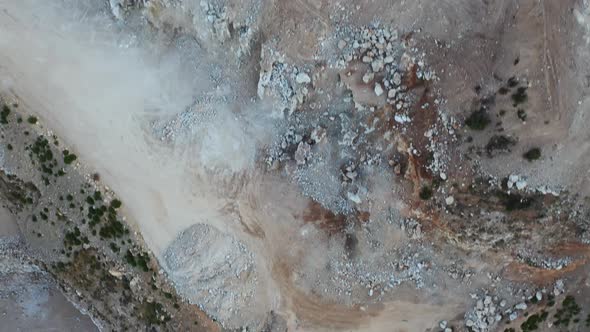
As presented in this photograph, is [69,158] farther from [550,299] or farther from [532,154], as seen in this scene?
[550,299]

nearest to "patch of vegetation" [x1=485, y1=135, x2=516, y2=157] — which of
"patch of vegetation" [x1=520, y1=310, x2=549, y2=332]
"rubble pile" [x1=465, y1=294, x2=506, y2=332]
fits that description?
"rubble pile" [x1=465, y1=294, x2=506, y2=332]

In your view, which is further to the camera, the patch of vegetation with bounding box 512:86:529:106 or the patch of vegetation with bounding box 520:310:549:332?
the patch of vegetation with bounding box 520:310:549:332

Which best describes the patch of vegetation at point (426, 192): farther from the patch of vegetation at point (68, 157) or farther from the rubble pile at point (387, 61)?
the patch of vegetation at point (68, 157)

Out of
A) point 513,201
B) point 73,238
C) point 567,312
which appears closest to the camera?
point 513,201

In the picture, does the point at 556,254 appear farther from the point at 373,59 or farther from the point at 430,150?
the point at 373,59

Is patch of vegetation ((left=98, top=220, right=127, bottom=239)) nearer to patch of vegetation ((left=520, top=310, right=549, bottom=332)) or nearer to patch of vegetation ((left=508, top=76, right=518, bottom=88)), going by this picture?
patch of vegetation ((left=508, top=76, right=518, bottom=88))

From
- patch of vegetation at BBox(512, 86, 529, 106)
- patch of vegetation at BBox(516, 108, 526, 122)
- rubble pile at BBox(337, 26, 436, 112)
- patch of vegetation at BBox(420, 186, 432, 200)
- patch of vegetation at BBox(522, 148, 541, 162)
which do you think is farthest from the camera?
patch of vegetation at BBox(420, 186, 432, 200)

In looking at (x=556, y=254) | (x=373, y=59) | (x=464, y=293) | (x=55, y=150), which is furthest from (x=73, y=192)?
(x=556, y=254)

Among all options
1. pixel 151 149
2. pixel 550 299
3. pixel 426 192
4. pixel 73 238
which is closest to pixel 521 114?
pixel 426 192
